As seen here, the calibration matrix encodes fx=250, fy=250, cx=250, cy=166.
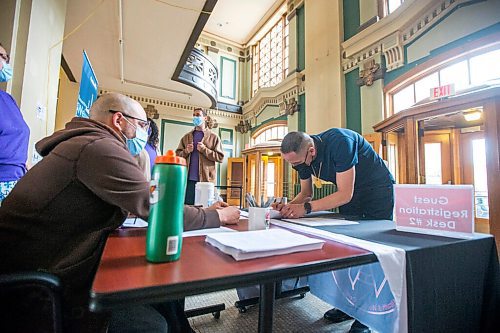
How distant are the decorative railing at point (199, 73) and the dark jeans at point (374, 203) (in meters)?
4.32

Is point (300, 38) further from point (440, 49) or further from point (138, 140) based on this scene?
point (138, 140)

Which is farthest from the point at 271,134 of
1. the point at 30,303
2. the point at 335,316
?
the point at 30,303

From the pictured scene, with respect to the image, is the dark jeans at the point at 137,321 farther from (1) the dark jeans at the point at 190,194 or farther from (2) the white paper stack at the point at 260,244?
(1) the dark jeans at the point at 190,194

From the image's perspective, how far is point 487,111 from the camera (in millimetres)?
2303

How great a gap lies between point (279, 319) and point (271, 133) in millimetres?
5954

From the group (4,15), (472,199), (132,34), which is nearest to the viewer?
(472,199)

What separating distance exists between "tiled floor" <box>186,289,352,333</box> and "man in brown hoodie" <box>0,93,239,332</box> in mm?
933

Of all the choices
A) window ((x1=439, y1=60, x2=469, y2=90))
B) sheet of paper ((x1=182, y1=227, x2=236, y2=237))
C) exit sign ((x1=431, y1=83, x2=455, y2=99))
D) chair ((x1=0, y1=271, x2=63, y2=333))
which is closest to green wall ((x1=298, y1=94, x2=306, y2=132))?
window ((x1=439, y1=60, x2=469, y2=90))

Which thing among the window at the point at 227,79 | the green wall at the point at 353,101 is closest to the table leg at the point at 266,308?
the green wall at the point at 353,101

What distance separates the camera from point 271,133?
23.6 ft

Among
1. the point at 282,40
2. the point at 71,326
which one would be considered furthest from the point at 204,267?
the point at 282,40

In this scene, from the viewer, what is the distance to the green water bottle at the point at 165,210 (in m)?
0.50

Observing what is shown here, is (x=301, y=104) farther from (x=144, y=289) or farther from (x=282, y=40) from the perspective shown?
(x=144, y=289)

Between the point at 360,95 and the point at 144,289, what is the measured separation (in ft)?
14.8
